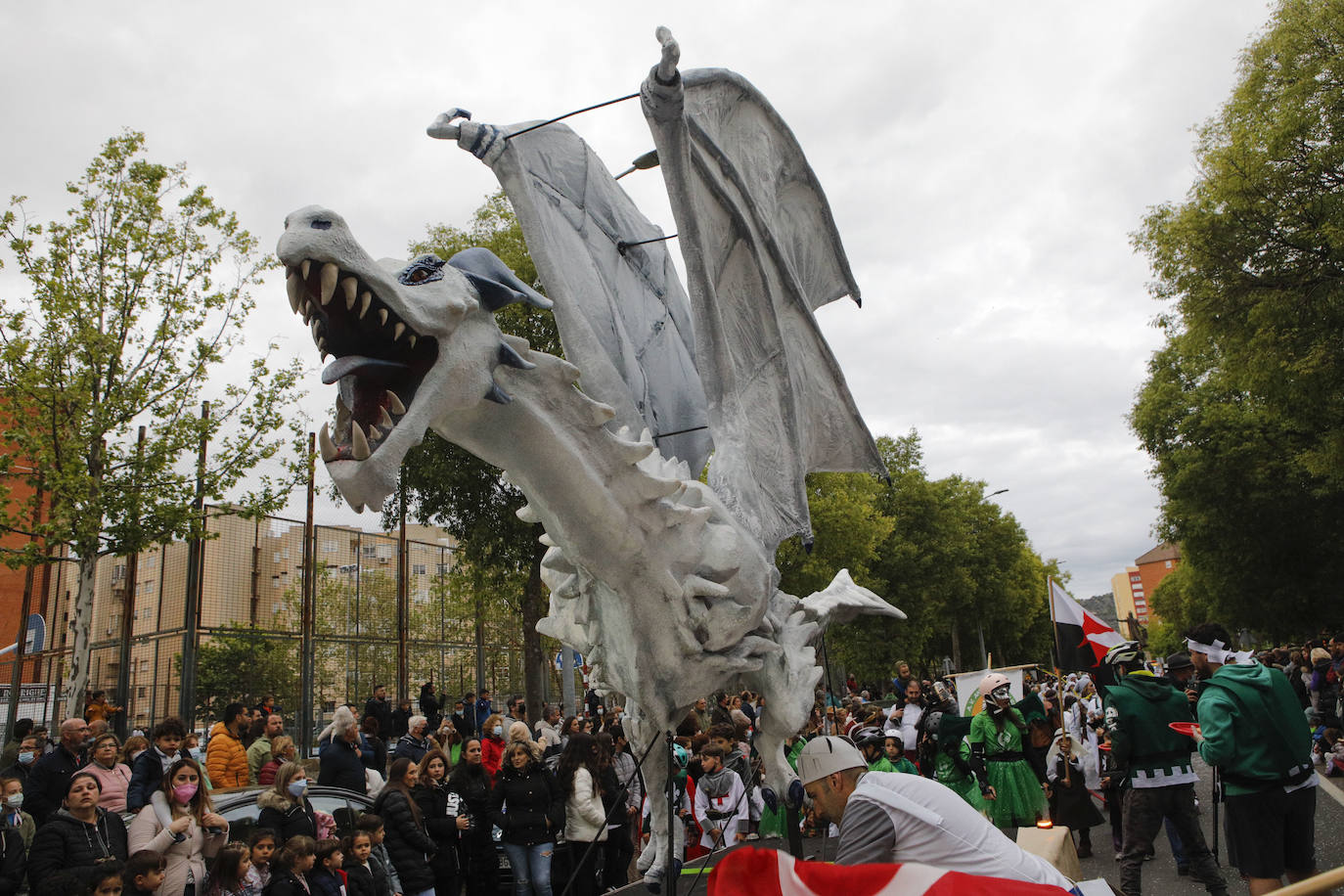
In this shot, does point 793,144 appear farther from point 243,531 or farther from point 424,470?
point 424,470

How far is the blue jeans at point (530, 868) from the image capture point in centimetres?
653

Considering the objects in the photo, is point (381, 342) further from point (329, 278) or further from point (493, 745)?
point (493, 745)

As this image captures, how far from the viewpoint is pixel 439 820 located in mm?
6570

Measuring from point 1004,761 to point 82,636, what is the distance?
901 centimetres

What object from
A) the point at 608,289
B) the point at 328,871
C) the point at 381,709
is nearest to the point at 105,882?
the point at 328,871

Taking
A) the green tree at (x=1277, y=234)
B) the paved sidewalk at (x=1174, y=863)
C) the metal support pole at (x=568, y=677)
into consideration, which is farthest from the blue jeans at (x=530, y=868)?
the green tree at (x=1277, y=234)

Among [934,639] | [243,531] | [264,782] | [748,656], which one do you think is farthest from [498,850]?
[934,639]

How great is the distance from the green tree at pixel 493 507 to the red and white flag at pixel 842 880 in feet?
44.8

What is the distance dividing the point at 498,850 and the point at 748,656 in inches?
165

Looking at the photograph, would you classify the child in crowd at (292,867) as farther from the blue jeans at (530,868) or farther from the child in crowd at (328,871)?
the blue jeans at (530,868)

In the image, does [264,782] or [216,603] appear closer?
[264,782]

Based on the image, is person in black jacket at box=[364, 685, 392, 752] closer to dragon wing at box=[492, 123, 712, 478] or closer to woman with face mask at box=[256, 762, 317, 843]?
woman with face mask at box=[256, 762, 317, 843]

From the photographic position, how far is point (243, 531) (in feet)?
42.5

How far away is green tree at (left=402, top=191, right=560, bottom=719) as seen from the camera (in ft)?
51.7
